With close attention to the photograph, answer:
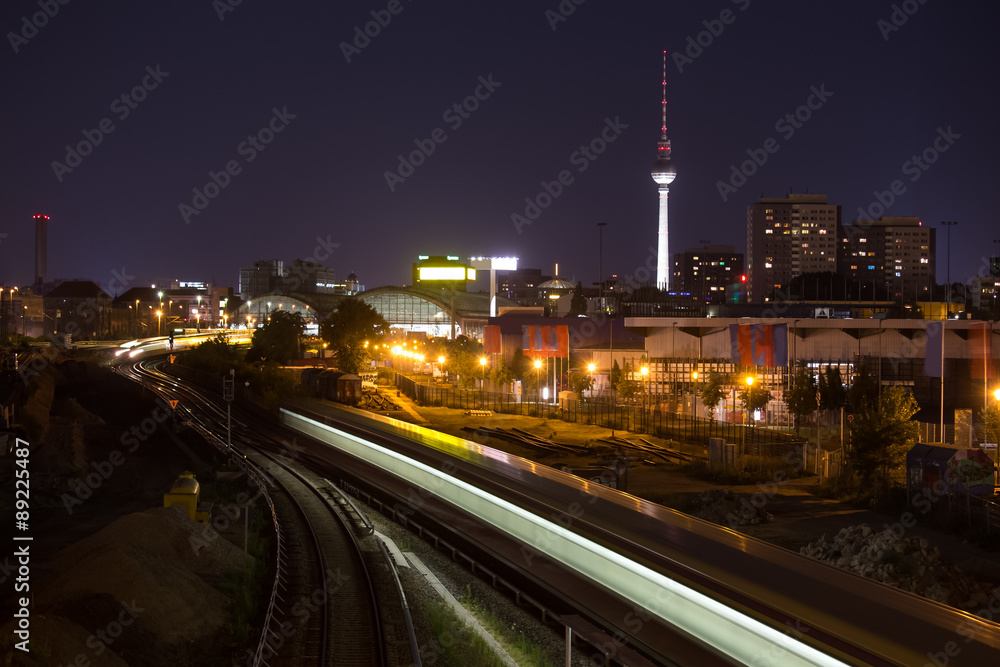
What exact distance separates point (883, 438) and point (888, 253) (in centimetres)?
14044

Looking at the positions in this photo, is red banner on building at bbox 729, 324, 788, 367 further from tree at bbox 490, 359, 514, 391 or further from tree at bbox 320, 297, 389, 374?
tree at bbox 320, 297, 389, 374

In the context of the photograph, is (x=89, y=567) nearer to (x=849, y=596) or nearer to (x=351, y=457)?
(x=849, y=596)

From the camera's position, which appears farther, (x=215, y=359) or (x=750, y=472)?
(x=215, y=359)

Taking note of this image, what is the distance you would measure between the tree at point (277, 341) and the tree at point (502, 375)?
77.5 ft

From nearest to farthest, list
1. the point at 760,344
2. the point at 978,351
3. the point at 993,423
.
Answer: the point at 993,423, the point at 760,344, the point at 978,351

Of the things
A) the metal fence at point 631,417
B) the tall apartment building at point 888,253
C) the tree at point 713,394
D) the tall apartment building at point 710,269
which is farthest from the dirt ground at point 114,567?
the tall apartment building at point 710,269

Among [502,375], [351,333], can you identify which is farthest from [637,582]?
[351,333]

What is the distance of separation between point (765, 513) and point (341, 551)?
875 centimetres

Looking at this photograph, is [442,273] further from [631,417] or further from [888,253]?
[888,253]

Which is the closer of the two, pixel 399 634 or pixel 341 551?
pixel 399 634

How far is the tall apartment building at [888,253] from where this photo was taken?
142m

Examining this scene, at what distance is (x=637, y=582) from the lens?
1091 centimetres

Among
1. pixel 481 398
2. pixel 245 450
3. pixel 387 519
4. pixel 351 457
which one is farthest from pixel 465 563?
pixel 481 398

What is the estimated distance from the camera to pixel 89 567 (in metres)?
10.4
